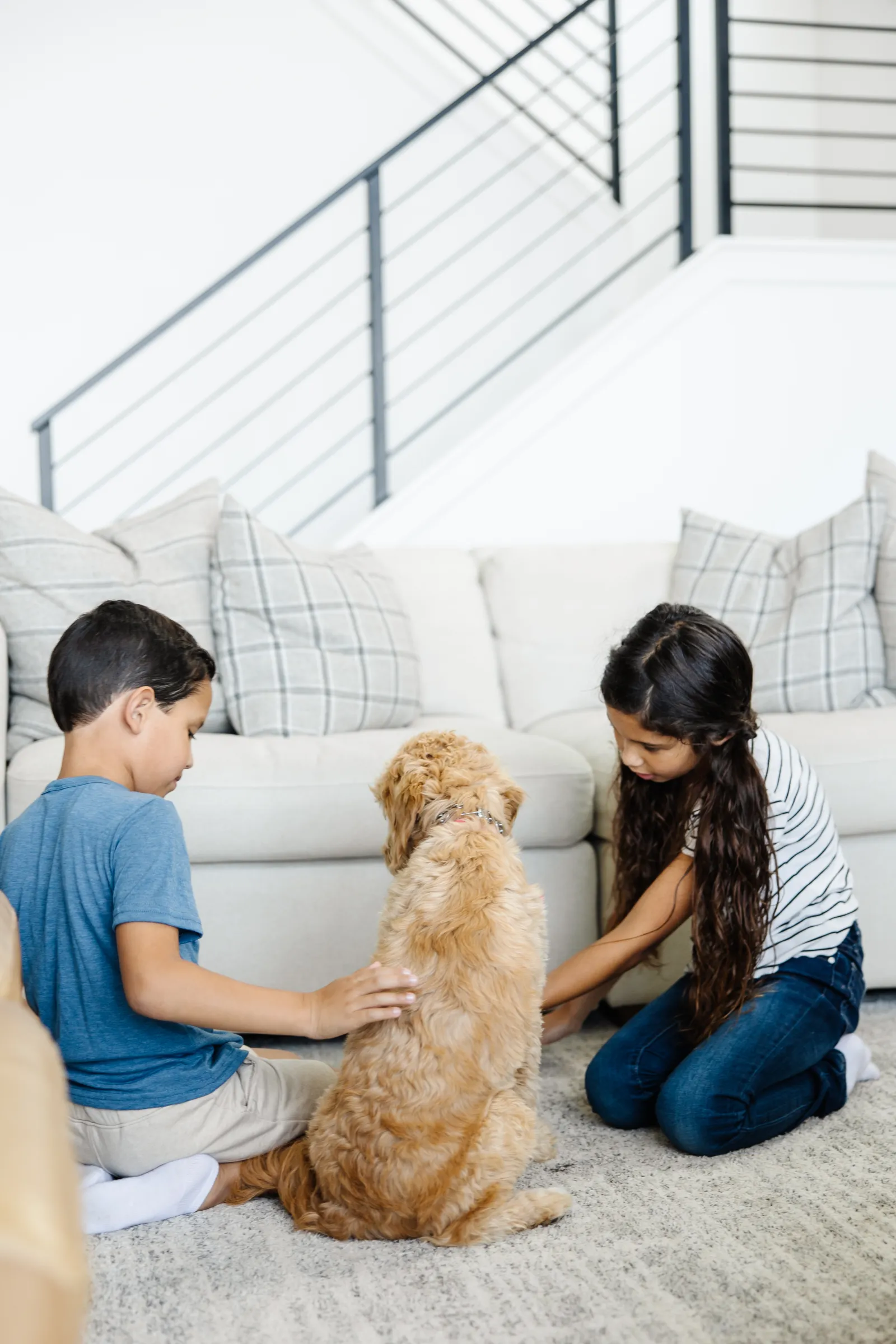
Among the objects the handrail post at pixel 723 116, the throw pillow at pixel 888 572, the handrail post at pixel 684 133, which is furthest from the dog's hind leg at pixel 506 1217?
the handrail post at pixel 723 116

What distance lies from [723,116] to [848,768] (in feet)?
10.1

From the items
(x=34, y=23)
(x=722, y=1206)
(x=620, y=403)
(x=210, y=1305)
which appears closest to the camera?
(x=210, y=1305)

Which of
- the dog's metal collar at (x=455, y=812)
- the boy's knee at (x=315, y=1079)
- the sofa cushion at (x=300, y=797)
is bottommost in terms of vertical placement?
the boy's knee at (x=315, y=1079)

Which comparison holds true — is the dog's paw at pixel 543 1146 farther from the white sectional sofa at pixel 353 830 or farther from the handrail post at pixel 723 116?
the handrail post at pixel 723 116

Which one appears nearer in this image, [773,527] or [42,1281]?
[42,1281]

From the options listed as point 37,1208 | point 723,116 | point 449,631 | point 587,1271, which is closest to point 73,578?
point 449,631

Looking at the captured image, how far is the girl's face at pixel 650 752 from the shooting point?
1.72 m

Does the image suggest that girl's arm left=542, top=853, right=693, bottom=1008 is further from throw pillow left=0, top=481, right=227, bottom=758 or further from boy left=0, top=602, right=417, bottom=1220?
throw pillow left=0, top=481, right=227, bottom=758

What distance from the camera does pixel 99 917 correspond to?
1385mm

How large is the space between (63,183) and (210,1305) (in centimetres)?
443

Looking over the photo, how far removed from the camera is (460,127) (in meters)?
4.98

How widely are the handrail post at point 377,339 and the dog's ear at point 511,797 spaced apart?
2510 millimetres

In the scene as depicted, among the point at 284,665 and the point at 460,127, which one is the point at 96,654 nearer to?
the point at 284,665

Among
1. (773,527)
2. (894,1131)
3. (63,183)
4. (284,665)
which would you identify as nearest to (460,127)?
(63,183)
